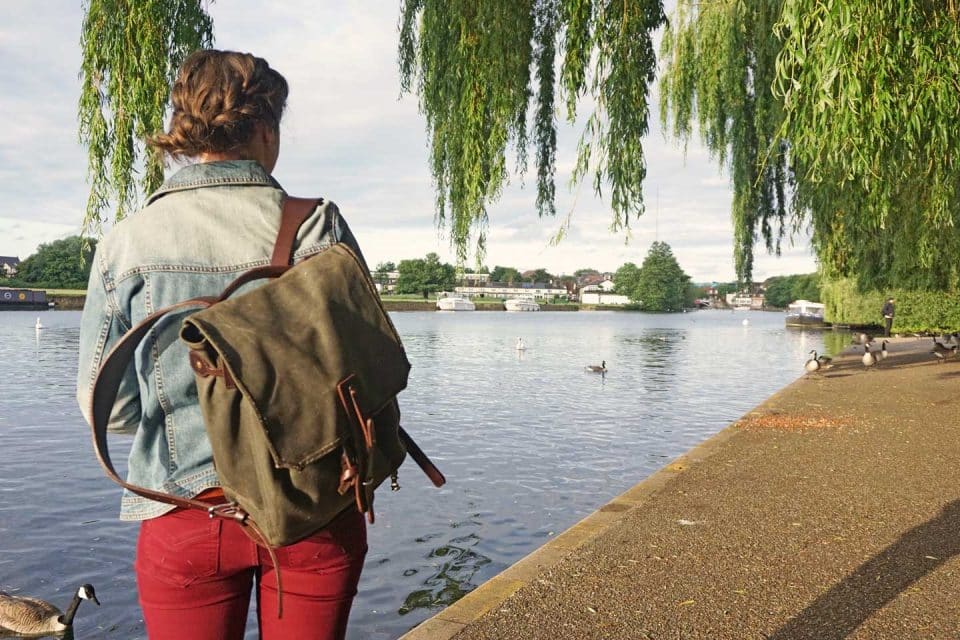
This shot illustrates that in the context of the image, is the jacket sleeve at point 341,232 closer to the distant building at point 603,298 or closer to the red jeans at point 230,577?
the red jeans at point 230,577

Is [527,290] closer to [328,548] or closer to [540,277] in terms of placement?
[540,277]

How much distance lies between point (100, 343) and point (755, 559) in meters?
4.30

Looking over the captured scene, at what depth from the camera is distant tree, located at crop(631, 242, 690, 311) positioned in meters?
144

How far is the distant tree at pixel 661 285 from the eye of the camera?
472 feet

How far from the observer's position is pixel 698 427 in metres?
14.4

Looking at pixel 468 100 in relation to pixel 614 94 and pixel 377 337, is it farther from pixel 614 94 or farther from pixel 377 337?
pixel 377 337

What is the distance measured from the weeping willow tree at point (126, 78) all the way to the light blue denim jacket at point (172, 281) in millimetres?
3515

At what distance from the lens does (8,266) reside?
390ft

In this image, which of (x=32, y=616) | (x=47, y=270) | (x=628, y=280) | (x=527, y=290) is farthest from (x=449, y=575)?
(x=527, y=290)

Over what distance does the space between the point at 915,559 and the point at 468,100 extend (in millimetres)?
4008

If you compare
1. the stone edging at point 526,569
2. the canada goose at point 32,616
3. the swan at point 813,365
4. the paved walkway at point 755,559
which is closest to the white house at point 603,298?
A: the swan at point 813,365

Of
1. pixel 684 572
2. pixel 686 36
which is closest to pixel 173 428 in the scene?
pixel 684 572

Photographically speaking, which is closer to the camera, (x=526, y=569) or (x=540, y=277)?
(x=526, y=569)

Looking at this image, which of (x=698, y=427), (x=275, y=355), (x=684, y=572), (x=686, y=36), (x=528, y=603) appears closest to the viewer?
(x=275, y=355)
